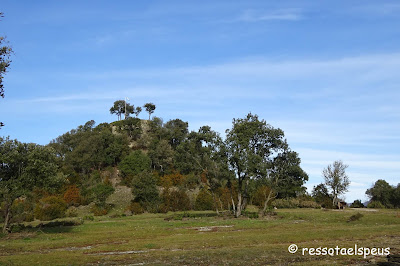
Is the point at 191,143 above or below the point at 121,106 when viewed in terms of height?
below

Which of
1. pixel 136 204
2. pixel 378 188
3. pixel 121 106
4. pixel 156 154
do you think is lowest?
pixel 136 204

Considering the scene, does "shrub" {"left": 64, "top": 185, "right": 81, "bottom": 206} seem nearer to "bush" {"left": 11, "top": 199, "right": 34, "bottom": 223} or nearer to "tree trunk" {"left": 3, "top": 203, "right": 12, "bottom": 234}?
"bush" {"left": 11, "top": 199, "right": 34, "bottom": 223}

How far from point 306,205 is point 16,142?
6458cm

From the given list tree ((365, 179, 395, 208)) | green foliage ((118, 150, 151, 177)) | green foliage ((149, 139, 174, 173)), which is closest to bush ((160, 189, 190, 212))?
green foliage ((118, 150, 151, 177))

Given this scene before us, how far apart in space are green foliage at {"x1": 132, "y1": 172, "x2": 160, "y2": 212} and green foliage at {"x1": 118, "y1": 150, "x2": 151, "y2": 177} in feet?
110

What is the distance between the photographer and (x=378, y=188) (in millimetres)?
97062

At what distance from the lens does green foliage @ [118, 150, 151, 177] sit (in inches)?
4646

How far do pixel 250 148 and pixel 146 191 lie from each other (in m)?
32.3

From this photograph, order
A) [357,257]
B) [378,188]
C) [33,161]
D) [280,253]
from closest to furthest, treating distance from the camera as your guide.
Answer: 1. [357,257]
2. [280,253]
3. [33,161]
4. [378,188]

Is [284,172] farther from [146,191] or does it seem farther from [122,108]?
[122,108]

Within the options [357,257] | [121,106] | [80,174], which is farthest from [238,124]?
[121,106]

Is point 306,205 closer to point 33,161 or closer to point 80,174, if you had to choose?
point 33,161

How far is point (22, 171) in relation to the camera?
3697 cm

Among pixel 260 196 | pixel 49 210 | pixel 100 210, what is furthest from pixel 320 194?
pixel 49 210
